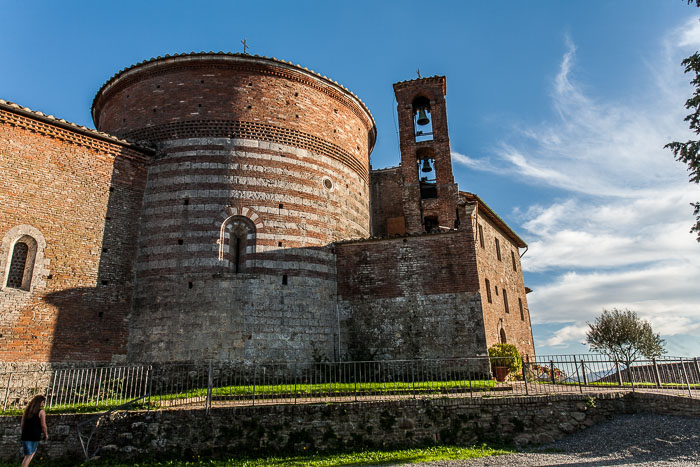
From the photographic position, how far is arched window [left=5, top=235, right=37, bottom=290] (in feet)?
44.7

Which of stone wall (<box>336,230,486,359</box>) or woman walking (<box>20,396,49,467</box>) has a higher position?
stone wall (<box>336,230,486,359</box>)

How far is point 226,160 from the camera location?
16.9 m

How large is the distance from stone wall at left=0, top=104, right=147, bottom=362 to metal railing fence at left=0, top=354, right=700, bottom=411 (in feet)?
3.12

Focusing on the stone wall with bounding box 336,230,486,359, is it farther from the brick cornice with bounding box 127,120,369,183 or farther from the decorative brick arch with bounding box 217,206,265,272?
the brick cornice with bounding box 127,120,369,183

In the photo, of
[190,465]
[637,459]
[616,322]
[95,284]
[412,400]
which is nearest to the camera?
[637,459]

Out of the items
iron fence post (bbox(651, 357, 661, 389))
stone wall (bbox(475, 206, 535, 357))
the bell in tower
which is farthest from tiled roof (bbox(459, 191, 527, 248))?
iron fence post (bbox(651, 357, 661, 389))

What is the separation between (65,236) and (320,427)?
987 cm

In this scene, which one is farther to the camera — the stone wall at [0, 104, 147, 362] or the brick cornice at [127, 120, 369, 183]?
the brick cornice at [127, 120, 369, 183]

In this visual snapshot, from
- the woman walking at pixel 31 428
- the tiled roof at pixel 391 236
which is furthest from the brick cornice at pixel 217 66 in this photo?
the woman walking at pixel 31 428

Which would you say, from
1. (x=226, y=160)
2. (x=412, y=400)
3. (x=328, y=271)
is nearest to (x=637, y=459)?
(x=412, y=400)

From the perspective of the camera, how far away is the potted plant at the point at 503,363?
1510 cm

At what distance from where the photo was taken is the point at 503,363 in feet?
49.9

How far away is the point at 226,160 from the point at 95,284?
19.1ft

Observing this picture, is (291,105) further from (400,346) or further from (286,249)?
(400,346)
